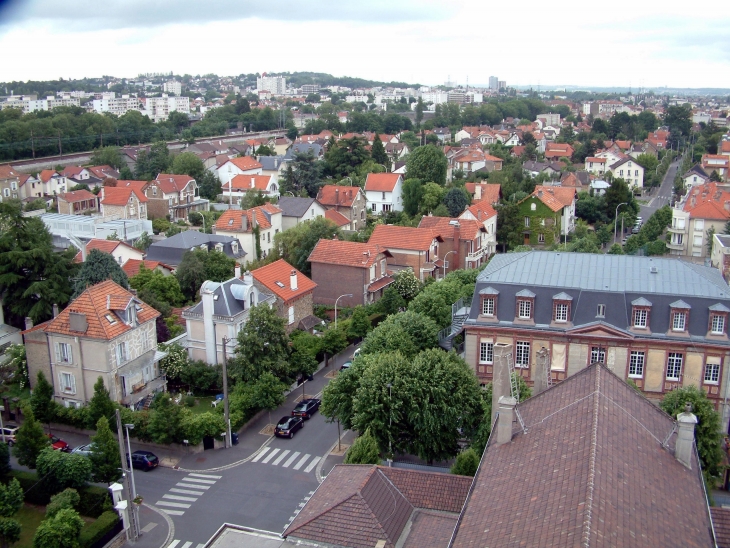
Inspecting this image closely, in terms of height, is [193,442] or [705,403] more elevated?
[705,403]

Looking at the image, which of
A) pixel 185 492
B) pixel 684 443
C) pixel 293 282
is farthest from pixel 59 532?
pixel 293 282

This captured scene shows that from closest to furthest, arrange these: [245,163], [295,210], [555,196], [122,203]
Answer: [295,210] → [122,203] → [555,196] → [245,163]

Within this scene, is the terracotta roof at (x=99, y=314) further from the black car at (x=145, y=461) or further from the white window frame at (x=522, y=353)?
the white window frame at (x=522, y=353)

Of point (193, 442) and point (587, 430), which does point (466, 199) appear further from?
point (587, 430)

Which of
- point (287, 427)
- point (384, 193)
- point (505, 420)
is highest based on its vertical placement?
point (505, 420)

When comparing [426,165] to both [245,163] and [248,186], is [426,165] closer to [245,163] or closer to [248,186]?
[248,186]

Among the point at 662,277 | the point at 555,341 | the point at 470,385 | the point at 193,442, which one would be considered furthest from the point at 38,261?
the point at 662,277

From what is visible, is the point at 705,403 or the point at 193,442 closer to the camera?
the point at 705,403

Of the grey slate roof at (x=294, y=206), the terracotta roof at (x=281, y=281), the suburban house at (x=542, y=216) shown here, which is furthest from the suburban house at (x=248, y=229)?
the suburban house at (x=542, y=216)
